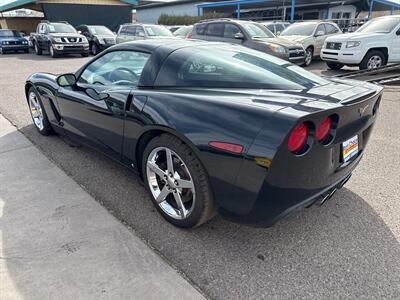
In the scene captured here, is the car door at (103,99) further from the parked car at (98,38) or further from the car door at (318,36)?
the parked car at (98,38)

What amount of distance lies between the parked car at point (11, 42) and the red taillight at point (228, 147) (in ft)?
70.1

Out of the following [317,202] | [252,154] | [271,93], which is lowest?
[317,202]

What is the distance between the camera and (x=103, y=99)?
118 inches

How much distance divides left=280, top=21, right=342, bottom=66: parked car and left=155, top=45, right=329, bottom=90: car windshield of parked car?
968 cm

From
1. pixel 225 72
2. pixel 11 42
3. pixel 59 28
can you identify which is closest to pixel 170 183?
pixel 225 72

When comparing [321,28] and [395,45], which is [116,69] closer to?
[395,45]

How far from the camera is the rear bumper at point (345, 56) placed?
942 centimetres

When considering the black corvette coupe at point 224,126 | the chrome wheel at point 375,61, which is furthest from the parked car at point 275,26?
the black corvette coupe at point 224,126

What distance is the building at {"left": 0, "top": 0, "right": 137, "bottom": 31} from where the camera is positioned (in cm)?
2475

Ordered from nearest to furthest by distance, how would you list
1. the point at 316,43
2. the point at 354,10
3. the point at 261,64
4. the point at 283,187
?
1. the point at 283,187
2. the point at 261,64
3. the point at 316,43
4. the point at 354,10

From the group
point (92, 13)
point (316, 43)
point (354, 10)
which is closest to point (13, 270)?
point (316, 43)

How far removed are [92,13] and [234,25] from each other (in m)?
20.6

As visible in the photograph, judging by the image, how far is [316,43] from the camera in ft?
39.3

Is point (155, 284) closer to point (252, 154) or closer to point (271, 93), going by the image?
point (252, 154)
